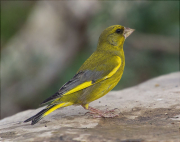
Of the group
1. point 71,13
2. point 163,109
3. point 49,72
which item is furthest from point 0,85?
point 163,109

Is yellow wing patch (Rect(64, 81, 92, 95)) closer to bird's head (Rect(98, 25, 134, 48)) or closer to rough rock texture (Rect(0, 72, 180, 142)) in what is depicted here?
rough rock texture (Rect(0, 72, 180, 142))

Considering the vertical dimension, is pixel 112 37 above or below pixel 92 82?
above

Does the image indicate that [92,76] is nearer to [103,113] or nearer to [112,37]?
[103,113]

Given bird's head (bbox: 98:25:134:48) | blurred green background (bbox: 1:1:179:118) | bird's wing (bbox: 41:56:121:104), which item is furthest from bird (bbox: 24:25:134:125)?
blurred green background (bbox: 1:1:179:118)

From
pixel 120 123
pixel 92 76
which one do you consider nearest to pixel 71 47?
pixel 92 76

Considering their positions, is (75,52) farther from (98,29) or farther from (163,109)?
(163,109)

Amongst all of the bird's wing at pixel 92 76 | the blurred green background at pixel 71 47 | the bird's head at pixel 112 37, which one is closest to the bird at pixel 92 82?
the bird's wing at pixel 92 76

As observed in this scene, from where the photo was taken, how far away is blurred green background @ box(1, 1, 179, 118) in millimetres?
7625

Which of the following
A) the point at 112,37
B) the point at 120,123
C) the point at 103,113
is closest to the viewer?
the point at 120,123

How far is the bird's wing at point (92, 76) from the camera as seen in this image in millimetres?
3607

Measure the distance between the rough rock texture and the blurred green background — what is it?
3315 millimetres

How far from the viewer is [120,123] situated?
3.25m

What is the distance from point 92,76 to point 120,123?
782mm

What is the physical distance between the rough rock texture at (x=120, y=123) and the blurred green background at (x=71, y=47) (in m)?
3.31
